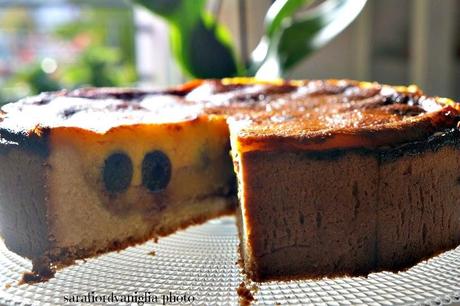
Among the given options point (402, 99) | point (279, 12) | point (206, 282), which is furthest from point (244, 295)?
point (279, 12)

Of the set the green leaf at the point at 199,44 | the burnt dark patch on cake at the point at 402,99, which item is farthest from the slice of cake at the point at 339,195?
the green leaf at the point at 199,44

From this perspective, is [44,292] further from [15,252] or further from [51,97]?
[51,97]

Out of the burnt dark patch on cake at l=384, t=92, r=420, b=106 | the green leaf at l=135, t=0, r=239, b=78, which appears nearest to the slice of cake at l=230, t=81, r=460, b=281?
the burnt dark patch on cake at l=384, t=92, r=420, b=106

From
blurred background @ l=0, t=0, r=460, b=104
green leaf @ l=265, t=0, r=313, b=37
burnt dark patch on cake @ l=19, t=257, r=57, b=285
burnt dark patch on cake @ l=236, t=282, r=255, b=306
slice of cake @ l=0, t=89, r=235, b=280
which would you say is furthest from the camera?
blurred background @ l=0, t=0, r=460, b=104

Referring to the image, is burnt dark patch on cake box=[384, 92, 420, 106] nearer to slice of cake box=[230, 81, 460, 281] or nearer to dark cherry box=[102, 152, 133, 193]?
slice of cake box=[230, 81, 460, 281]

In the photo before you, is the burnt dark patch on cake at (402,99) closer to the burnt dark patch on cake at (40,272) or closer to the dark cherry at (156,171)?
the dark cherry at (156,171)

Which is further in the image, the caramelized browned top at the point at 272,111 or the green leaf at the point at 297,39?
the green leaf at the point at 297,39
